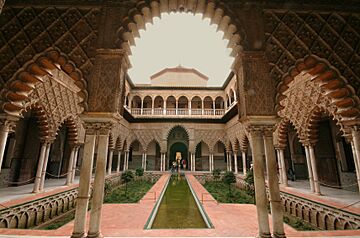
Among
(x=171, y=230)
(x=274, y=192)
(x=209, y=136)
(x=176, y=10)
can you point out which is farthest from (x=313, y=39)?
(x=209, y=136)

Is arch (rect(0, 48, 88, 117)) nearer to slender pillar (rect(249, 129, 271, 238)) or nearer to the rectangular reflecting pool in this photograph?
slender pillar (rect(249, 129, 271, 238))

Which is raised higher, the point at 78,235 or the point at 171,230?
the point at 78,235

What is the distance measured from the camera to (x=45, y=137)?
24.5ft

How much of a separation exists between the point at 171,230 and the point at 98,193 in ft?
5.65

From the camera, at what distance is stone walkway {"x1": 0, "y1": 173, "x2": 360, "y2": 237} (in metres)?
3.44

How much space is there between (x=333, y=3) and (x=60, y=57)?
5.76 meters

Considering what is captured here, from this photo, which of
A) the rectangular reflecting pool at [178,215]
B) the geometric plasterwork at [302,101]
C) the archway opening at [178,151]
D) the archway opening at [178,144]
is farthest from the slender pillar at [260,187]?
the archway opening at [178,151]

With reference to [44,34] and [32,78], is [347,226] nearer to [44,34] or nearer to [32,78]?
[32,78]

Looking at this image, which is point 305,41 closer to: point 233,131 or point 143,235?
point 143,235

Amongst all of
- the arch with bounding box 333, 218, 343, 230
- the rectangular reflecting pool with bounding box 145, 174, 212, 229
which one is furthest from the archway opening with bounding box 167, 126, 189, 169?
the arch with bounding box 333, 218, 343, 230

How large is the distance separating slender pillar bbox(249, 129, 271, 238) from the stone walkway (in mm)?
794

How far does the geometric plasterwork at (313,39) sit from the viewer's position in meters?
3.54

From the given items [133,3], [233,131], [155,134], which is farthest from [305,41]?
[155,134]

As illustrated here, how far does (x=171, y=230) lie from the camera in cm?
377
